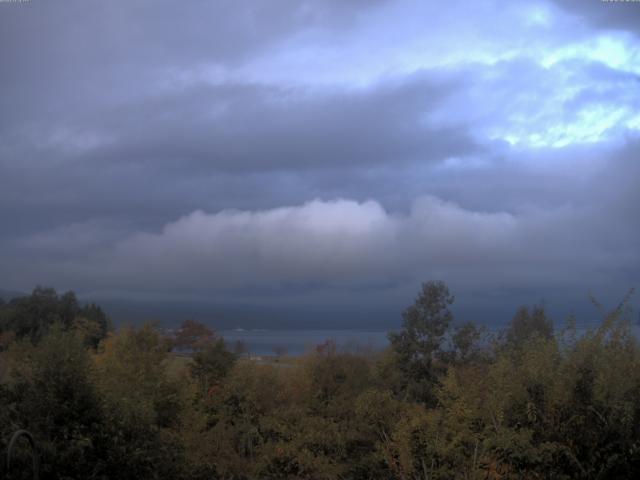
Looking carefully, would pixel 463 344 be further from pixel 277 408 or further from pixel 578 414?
pixel 578 414

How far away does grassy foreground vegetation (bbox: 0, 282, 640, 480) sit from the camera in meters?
9.19

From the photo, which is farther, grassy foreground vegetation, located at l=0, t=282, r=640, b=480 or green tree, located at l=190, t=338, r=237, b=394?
green tree, located at l=190, t=338, r=237, b=394

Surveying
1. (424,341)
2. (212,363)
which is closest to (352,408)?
(424,341)

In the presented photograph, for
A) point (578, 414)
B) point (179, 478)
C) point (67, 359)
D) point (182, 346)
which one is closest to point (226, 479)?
point (179, 478)

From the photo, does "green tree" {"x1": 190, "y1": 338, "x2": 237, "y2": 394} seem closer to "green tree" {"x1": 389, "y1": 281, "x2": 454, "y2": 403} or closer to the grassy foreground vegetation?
the grassy foreground vegetation

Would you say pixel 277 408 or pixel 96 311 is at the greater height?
pixel 96 311

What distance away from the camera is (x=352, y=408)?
59.5 ft

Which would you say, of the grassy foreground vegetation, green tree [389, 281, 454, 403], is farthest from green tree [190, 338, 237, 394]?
green tree [389, 281, 454, 403]

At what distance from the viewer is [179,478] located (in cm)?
1030

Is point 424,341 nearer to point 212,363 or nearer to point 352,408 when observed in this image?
point 352,408

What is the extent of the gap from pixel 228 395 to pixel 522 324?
349 inches

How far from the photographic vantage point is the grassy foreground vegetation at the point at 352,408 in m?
9.19

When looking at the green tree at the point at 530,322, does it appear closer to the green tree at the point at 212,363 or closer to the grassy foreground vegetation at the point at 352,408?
the grassy foreground vegetation at the point at 352,408

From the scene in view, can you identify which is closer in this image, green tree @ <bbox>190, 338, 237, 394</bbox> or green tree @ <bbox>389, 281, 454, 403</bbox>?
green tree @ <bbox>389, 281, 454, 403</bbox>
